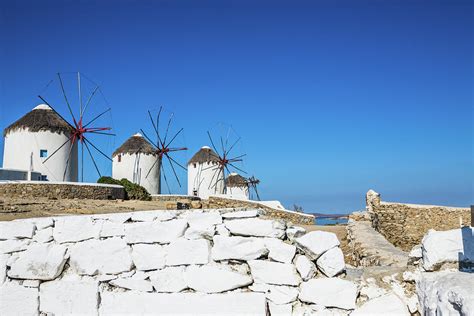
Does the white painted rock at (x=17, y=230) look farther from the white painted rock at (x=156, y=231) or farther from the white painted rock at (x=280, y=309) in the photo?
the white painted rock at (x=280, y=309)

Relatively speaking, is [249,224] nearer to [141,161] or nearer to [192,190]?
[141,161]

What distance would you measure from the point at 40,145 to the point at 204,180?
62.8 ft

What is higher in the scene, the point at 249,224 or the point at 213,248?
the point at 249,224

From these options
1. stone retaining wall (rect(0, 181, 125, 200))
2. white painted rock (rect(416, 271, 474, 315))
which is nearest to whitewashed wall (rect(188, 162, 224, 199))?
stone retaining wall (rect(0, 181, 125, 200))

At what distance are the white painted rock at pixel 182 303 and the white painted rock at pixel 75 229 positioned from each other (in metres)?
0.57

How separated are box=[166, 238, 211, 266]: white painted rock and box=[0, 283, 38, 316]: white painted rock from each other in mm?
1366

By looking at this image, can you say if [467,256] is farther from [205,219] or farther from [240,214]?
[205,219]

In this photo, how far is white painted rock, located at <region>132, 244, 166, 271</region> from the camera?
354 cm

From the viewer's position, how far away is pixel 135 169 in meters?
37.1

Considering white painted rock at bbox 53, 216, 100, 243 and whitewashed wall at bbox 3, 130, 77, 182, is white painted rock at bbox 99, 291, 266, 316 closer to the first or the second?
white painted rock at bbox 53, 216, 100, 243

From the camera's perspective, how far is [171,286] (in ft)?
11.5

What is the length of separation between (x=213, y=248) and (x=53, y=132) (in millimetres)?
27002

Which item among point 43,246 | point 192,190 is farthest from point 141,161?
point 43,246

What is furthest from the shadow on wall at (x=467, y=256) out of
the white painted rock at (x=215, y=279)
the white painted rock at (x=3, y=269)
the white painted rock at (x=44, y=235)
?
the white painted rock at (x=3, y=269)
